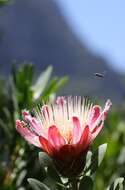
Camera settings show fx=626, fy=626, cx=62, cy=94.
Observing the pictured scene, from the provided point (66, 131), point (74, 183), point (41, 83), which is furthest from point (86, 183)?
point (41, 83)

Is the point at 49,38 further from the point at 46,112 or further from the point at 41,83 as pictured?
the point at 46,112

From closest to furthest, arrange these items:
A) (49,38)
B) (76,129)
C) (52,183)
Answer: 1. (76,129)
2. (52,183)
3. (49,38)

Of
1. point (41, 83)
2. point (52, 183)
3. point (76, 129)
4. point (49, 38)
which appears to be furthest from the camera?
point (49, 38)

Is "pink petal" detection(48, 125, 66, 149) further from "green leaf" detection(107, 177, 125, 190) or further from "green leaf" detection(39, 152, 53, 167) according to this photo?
"green leaf" detection(107, 177, 125, 190)

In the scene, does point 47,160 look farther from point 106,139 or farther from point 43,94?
point 106,139

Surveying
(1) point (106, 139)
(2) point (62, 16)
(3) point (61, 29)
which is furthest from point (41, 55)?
(1) point (106, 139)
